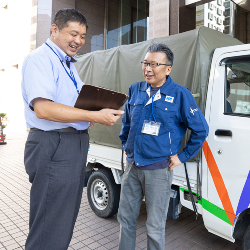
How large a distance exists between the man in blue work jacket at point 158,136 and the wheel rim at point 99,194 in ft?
4.52

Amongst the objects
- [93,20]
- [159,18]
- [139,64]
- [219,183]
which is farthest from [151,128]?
[93,20]

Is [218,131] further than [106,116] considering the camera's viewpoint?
Yes

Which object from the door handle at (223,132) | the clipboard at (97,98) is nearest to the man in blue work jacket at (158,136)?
the door handle at (223,132)

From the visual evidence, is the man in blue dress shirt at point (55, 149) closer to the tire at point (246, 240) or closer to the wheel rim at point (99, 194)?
the tire at point (246, 240)

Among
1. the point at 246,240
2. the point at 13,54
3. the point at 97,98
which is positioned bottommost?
the point at 246,240

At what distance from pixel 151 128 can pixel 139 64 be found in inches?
52.3

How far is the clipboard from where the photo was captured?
1520 millimetres

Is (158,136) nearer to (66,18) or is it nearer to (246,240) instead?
(66,18)

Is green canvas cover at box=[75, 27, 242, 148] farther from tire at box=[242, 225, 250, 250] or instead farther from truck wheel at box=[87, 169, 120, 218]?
tire at box=[242, 225, 250, 250]

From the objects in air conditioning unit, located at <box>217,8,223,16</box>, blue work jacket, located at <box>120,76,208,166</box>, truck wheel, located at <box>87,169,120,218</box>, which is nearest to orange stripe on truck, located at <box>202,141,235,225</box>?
blue work jacket, located at <box>120,76,208,166</box>

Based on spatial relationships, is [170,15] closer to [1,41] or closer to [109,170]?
[109,170]

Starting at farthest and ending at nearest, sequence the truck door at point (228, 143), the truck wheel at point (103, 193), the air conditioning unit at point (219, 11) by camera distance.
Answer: the air conditioning unit at point (219, 11) < the truck wheel at point (103, 193) < the truck door at point (228, 143)

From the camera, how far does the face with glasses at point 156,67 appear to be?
219 cm

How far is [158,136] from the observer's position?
7.02 feet
